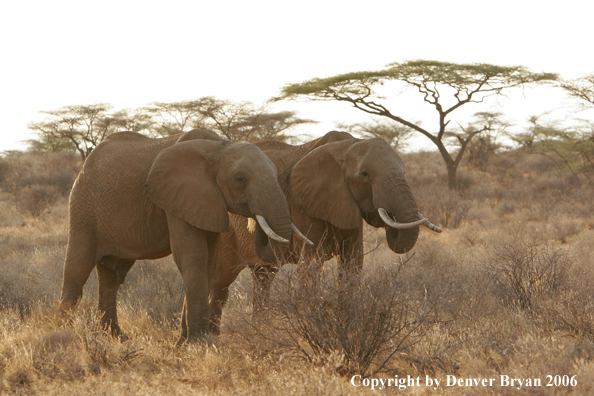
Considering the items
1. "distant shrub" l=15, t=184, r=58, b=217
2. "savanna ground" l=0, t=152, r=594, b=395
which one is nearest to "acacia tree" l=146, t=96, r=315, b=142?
"distant shrub" l=15, t=184, r=58, b=217

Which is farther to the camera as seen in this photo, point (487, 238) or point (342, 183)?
point (487, 238)

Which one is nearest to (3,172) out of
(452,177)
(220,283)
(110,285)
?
(452,177)

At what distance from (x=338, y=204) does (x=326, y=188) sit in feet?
0.55

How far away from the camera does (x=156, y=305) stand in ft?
19.4

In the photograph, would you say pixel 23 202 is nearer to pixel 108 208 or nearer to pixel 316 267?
pixel 108 208

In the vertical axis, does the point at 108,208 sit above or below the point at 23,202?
above

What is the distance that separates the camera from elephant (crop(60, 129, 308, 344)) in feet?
14.1

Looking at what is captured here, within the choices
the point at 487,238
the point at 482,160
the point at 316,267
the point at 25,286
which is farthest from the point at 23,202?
the point at 482,160

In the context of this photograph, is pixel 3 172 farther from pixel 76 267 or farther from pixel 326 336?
pixel 326 336

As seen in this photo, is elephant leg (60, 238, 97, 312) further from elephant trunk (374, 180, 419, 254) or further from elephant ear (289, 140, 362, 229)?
elephant trunk (374, 180, 419, 254)

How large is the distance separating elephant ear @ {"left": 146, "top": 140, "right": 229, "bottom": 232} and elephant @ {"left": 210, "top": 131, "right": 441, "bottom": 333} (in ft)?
1.71

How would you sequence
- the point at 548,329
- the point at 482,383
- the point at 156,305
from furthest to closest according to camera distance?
the point at 156,305 < the point at 548,329 < the point at 482,383

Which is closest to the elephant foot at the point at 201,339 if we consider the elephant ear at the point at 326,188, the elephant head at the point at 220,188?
the elephant head at the point at 220,188

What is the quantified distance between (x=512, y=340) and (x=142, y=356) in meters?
2.61
